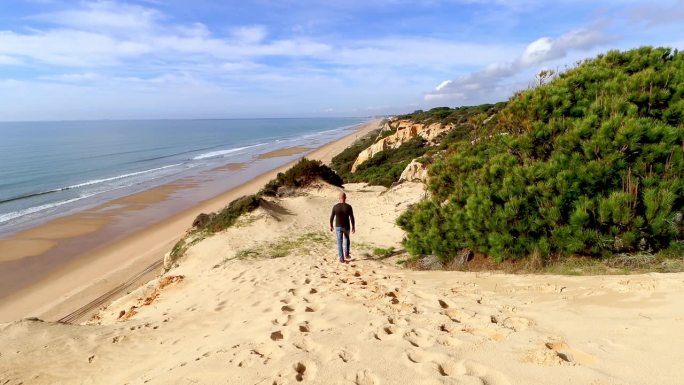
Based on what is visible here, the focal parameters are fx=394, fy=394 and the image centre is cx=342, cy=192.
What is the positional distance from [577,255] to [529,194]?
3.81 feet

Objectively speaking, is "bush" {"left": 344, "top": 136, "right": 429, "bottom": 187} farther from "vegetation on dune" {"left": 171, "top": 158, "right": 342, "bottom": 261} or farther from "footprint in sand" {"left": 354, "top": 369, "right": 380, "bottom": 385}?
"footprint in sand" {"left": 354, "top": 369, "right": 380, "bottom": 385}

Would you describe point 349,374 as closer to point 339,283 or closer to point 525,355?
point 525,355

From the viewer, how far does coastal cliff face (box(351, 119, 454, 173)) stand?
31750mm

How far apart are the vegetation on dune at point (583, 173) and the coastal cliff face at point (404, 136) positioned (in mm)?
24056

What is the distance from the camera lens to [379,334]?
4.35 metres

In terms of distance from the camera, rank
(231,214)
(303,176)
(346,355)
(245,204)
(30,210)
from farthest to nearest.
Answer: (30,210)
(303,176)
(245,204)
(231,214)
(346,355)

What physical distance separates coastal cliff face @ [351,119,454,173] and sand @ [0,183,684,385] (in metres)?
24.7

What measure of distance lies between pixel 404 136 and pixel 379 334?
1255 inches

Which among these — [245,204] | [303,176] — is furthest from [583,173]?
[303,176]

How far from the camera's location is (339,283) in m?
7.26

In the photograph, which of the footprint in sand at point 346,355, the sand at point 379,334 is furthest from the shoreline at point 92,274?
the footprint in sand at point 346,355

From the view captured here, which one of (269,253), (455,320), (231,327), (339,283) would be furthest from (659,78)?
(269,253)

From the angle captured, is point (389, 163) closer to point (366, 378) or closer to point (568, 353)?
point (568, 353)

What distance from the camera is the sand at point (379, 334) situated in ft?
10.8
